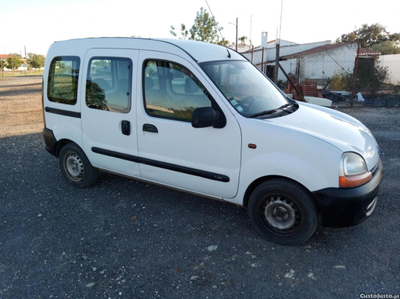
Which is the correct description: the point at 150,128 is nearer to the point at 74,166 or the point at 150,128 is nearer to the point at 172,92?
the point at 172,92

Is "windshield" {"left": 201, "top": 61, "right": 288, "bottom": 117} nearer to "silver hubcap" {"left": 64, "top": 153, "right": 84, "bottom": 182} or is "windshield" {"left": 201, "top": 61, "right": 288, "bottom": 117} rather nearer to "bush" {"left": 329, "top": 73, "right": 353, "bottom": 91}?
"silver hubcap" {"left": 64, "top": 153, "right": 84, "bottom": 182}

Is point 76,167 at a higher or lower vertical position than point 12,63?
lower

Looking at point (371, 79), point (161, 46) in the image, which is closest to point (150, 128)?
point (161, 46)

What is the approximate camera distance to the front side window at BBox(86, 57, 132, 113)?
3992 mm

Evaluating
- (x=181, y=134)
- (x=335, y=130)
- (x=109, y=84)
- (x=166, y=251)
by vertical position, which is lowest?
(x=166, y=251)

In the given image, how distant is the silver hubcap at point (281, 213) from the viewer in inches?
127

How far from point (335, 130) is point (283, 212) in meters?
1.01

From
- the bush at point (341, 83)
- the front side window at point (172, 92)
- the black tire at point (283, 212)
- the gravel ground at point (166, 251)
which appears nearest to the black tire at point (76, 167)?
the gravel ground at point (166, 251)

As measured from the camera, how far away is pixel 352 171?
2.98 m

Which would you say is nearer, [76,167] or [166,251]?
[166,251]

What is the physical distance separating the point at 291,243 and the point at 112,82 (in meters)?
2.87

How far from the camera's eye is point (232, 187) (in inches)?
137

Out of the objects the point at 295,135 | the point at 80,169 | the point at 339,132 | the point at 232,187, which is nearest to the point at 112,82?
the point at 80,169

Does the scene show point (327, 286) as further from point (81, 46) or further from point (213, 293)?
point (81, 46)
